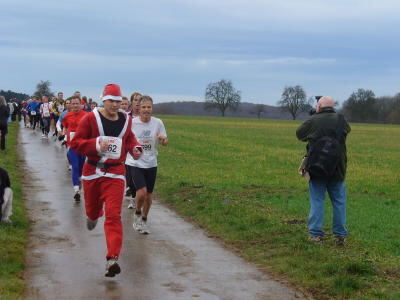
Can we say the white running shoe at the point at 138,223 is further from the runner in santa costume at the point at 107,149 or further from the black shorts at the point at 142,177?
the runner in santa costume at the point at 107,149

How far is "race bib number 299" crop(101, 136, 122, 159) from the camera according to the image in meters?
6.75

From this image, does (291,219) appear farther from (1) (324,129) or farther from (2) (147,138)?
(2) (147,138)

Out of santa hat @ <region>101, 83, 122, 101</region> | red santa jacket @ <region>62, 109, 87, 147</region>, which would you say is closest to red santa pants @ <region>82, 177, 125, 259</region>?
santa hat @ <region>101, 83, 122, 101</region>

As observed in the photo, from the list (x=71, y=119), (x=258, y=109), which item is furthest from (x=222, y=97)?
(x=71, y=119)

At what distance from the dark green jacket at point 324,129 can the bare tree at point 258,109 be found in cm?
16651

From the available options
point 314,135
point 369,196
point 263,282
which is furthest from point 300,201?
point 263,282

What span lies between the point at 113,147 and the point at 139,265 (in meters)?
1.39

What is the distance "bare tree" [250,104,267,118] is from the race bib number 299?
16814cm

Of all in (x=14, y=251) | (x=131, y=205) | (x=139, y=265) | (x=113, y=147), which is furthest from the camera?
(x=131, y=205)

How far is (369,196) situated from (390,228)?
433cm

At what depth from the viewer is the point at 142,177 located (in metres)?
8.94

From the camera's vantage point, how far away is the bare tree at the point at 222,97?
166375 millimetres

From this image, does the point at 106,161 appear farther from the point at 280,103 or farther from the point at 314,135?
the point at 280,103

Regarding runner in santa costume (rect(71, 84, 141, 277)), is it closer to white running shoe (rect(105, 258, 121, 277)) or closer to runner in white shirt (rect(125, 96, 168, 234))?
white running shoe (rect(105, 258, 121, 277))
